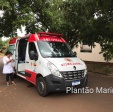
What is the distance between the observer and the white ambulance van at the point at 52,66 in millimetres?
6289

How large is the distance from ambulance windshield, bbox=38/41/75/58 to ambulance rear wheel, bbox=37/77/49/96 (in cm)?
92

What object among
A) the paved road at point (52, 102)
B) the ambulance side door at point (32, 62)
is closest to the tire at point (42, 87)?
the paved road at point (52, 102)

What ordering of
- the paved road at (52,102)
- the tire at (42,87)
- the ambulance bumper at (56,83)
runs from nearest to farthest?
1. the paved road at (52,102)
2. the ambulance bumper at (56,83)
3. the tire at (42,87)

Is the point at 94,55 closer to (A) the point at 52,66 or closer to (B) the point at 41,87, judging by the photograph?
(B) the point at 41,87

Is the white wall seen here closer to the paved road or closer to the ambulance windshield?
the ambulance windshield

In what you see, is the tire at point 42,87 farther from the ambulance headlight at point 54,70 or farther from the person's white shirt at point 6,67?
the person's white shirt at point 6,67

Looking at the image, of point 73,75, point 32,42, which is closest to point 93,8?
point 32,42

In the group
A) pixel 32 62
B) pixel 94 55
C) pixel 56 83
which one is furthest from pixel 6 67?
pixel 94 55

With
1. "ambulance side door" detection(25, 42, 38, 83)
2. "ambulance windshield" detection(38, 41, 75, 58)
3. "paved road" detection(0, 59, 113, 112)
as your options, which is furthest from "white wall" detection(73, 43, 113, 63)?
"paved road" detection(0, 59, 113, 112)

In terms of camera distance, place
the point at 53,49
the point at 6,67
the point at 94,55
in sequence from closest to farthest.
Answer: the point at 53,49 < the point at 6,67 < the point at 94,55

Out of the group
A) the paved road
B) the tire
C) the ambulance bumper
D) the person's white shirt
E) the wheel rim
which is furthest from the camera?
the person's white shirt

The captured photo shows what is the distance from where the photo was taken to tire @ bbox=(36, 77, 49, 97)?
6.49 meters

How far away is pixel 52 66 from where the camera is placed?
632 cm

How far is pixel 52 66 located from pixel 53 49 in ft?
3.97
